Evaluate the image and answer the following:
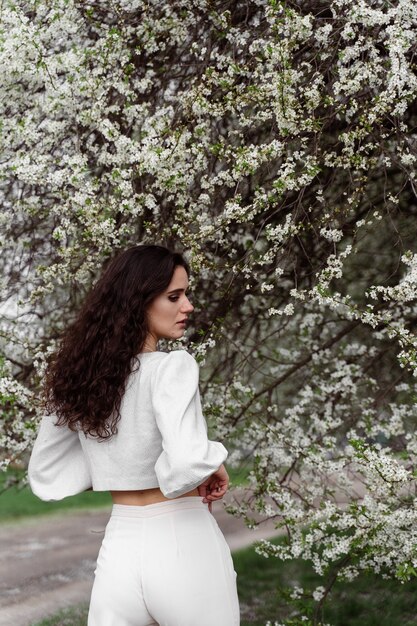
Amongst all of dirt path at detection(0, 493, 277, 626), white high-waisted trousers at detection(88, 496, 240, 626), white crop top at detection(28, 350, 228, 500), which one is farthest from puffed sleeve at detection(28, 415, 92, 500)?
dirt path at detection(0, 493, 277, 626)

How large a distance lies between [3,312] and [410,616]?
2.98m

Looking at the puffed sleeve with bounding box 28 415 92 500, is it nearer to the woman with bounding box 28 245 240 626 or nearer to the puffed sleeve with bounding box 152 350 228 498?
the woman with bounding box 28 245 240 626

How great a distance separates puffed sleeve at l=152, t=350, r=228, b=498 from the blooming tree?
3.01ft

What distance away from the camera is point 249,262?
3.51 meters

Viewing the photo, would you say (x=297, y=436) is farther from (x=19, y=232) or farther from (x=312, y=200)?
(x=19, y=232)

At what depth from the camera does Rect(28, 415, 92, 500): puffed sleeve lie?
8.41 feet

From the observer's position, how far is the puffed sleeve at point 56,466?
256 centimetres

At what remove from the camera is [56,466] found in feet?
8.46

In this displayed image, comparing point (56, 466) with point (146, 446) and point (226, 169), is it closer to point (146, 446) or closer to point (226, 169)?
point (146, 446)

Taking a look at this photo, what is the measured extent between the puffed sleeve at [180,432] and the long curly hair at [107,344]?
0.15 metres

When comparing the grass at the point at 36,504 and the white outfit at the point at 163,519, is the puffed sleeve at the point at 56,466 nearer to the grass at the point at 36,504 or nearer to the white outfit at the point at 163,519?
the white outfit at the point at 163,519

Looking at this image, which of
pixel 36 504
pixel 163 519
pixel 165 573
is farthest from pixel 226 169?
pixel 36 504

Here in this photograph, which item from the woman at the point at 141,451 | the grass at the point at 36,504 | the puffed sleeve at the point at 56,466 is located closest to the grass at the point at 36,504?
the grass at the point at 36,504

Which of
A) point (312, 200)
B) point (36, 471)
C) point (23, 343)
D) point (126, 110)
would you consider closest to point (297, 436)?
point (312, 200)
